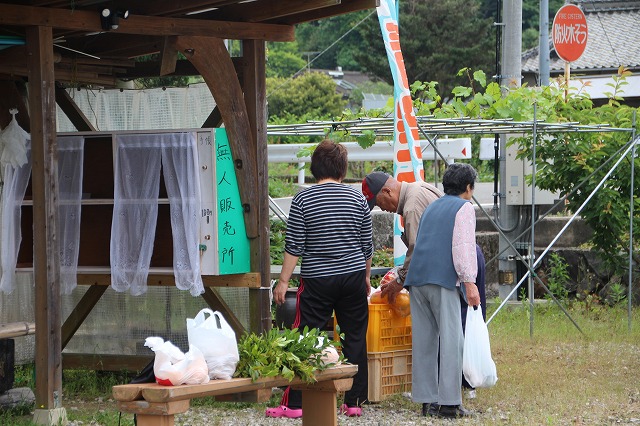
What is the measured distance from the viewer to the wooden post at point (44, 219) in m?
6.66

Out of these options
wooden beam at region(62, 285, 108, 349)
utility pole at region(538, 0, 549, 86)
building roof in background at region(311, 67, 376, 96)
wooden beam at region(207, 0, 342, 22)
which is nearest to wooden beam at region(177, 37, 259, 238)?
wooden beam at region(207, 0, 342, 22)

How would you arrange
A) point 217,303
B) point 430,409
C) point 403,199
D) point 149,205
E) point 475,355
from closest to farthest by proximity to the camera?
point 475,355, point 430,409, point 403,199, point 149,205, point 217,303

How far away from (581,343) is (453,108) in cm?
273

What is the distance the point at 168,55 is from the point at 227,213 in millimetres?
1231

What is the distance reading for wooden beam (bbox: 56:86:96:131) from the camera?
28.7ft

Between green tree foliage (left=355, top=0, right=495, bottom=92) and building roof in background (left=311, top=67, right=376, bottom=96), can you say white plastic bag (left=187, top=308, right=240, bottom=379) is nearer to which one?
green tree foliage (left=355, top=0, right=495, bottom=92)

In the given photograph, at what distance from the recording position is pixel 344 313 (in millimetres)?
7172

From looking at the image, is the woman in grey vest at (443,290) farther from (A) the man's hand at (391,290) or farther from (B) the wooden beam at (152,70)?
(B) the wooden beam at (152,70)

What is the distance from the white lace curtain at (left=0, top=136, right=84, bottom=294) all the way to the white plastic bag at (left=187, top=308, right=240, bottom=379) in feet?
10.0

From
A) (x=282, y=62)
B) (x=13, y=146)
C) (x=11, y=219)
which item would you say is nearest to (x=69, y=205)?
(x=11, y=219)

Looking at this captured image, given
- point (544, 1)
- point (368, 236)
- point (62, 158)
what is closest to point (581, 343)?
point (368, 236)

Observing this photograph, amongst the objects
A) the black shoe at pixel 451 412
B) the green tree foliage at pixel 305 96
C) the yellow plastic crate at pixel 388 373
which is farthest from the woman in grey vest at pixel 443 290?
the green tree foliage at pixel 305 96

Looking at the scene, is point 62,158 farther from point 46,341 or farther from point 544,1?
point 544,1

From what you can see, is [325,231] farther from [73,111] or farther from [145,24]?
[73,111]
